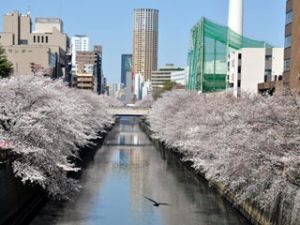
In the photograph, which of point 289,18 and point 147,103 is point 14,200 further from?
point 147,103

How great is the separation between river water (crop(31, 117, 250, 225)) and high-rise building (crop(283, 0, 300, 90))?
37.2ft

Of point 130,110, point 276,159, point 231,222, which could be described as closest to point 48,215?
point 231,222

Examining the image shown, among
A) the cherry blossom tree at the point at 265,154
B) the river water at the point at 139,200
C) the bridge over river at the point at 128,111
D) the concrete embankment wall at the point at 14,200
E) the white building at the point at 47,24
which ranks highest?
the white building at the point at 47,24

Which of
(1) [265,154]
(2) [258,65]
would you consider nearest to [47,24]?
(2) [258,65]

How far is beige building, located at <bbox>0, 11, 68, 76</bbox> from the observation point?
349 ft

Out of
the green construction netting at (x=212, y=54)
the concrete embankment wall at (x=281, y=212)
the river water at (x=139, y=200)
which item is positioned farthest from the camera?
the green construction netting at (x=212, y=54)

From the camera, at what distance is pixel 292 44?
48125mm

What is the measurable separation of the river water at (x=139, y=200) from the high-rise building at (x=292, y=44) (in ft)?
37.2

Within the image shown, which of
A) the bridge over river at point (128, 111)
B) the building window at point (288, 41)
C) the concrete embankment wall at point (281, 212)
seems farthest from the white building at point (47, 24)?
the concrete embankment wall at point (281, 212)

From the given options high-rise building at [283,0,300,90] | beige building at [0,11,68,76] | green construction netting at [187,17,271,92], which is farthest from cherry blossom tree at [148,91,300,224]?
beige building at [0,11,68,76]

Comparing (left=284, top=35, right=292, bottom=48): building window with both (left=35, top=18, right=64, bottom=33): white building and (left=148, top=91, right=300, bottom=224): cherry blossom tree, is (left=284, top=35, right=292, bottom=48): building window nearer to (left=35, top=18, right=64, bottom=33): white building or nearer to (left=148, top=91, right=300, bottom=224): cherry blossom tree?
(left=148, top=91, right=300, bottom=224): cherry blossom tree

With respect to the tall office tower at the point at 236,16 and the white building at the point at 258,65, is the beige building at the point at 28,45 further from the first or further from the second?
the white building at the point at 258,65

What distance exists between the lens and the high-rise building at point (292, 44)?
153 feet

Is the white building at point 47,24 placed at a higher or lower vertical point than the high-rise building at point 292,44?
higher
